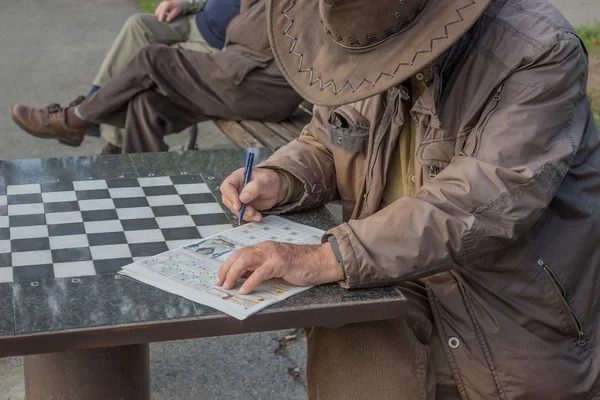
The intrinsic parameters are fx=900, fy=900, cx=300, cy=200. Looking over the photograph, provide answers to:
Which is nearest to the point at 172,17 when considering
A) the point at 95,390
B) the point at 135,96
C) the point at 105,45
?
the point at 135,96

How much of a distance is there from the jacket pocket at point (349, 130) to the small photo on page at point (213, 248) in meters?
0.49

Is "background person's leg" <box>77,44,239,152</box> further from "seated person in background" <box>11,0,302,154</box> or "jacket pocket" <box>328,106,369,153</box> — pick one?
"jacket pocket" <box>328,106,369,153</box>

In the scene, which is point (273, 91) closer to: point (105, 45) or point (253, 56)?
point (253, 56)

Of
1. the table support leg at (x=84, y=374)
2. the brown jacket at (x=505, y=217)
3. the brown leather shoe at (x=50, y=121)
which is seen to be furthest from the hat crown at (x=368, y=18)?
the brown leather shoe at (x=50, y=121)

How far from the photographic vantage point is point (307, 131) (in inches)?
104

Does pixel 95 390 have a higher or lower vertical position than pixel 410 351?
lower

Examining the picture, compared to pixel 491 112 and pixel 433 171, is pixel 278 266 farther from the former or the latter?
pixel 491 112

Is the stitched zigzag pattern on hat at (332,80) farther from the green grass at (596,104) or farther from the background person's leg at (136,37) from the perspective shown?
the background person's leg at (136,37)

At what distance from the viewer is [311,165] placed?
2.49m

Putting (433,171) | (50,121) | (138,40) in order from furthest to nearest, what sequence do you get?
1. (138,40)
2. (50,121)
3. (433,171)

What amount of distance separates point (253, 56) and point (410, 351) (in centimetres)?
250

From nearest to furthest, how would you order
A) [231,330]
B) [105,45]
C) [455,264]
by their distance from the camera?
[231,330] < [455,264] < [105,45]

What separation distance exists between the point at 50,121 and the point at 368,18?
2983 millimetres

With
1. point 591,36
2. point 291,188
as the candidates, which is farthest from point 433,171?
point 591,36
